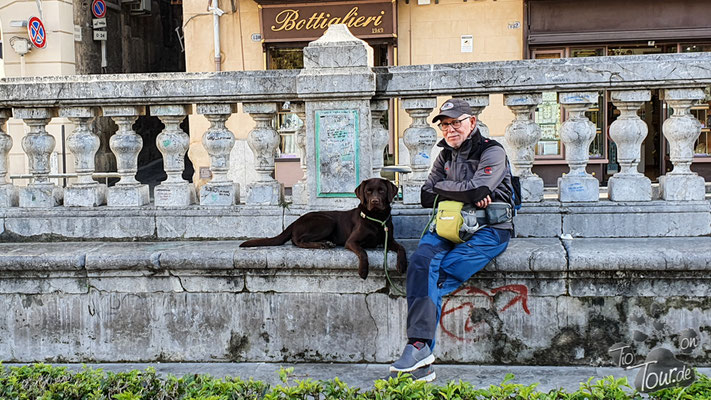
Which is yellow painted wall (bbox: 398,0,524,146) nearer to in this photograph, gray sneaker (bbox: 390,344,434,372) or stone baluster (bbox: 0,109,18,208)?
stone baluster (bbox: 0,109,18,208)

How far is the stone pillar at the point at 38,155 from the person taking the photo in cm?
615

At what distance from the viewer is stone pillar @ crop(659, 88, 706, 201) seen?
551cm

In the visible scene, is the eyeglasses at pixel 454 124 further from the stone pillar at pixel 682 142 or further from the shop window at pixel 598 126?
the shop window at pixel 598 126

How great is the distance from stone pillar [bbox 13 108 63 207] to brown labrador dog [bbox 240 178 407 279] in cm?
187

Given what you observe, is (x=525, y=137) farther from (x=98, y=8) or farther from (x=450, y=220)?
(x=98, y=8)

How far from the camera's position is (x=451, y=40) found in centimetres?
1420

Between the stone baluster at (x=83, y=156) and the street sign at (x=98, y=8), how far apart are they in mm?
10765

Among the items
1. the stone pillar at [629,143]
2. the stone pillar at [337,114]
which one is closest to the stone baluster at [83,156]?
the stone pillar at [337,114]

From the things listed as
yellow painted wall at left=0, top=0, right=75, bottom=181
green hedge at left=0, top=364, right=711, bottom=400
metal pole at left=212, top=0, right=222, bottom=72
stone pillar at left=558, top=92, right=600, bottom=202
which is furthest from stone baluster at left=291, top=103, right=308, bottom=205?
yellow painted wall at left=0, top=0, right=75, bottom=181

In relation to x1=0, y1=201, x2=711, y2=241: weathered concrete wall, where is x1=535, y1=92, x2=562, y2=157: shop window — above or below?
above

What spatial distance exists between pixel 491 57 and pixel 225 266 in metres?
9.83

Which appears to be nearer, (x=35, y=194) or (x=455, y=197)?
(x=455, y=197)

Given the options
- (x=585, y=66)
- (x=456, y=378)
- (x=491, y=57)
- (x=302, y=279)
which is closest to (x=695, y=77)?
(x=585, y=66)

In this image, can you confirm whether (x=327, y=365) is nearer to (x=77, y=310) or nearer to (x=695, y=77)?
(x=77, y=310)
